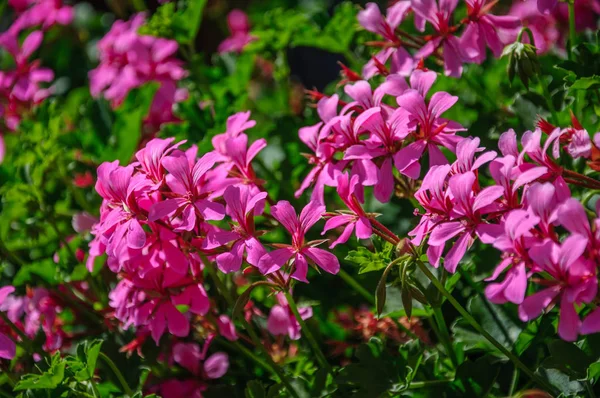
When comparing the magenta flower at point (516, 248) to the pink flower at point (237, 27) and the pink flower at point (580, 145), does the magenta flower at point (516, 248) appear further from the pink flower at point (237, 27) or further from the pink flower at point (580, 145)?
the pink flower at point (237, 27)

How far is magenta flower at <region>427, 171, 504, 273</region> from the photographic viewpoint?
808mm

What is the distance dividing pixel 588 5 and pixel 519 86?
52cm

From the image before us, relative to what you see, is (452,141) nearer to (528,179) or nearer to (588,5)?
(528,179)

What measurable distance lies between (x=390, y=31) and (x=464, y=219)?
0.42 metres

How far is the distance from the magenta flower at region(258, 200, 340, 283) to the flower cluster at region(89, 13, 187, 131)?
84 centimetres

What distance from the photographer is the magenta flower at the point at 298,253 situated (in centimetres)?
88

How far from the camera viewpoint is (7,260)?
4.84 ft

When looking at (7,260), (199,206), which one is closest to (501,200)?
(199,206)

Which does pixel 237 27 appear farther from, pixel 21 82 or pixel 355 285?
pixel 355 285

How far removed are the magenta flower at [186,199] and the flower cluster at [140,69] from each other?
2.50ft

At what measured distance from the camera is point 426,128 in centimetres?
96

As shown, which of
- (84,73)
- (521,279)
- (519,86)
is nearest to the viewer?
(521,279)

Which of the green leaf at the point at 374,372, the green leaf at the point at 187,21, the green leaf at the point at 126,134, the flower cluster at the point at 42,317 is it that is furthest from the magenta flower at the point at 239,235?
the green leaf at the point at 187,21

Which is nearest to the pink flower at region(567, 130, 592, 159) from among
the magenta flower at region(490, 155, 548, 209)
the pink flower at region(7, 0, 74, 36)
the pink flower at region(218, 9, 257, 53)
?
the magenta flower at region(490, 155, 548, 209)
